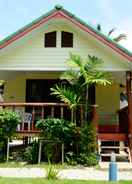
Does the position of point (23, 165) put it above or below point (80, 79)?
below

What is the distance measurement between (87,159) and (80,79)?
3.02 m

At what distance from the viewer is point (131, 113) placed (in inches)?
674

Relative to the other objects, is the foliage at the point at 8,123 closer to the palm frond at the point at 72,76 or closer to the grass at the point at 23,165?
the grass at the point at 23,165

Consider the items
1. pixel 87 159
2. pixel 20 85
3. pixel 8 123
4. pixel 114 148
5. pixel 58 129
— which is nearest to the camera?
pixel 87 159

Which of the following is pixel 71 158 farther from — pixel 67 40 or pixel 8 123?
pixel 67 40

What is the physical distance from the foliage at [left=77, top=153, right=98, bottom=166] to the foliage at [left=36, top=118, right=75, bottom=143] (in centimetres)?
84

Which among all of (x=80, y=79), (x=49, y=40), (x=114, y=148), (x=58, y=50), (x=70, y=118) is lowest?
(x=114, y=148)

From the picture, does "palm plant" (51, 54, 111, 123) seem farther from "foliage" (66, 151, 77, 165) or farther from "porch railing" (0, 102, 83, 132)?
"foliage" (66, 151, 77, 165)

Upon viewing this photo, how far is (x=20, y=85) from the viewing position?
20859 millimetres

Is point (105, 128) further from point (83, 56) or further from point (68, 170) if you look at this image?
point (68, 170)

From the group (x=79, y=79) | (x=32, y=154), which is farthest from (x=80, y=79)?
(x=32, y=154)

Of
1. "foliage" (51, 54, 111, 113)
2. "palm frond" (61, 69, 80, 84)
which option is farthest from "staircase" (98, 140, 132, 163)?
"palm frond" (61, 69, 80, 84)

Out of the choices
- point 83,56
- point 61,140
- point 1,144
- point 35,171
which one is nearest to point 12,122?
point 1,144

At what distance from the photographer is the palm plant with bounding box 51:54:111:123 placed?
1598 cm
